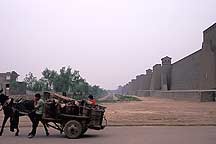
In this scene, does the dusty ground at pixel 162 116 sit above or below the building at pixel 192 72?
below

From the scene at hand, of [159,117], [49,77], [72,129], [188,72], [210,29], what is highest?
[210,29]

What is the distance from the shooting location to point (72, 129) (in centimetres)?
1299

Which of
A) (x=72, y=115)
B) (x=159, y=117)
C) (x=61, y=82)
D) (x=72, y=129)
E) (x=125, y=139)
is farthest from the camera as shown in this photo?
(x=61, y=82)

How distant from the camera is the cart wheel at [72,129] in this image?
12916 millimetres

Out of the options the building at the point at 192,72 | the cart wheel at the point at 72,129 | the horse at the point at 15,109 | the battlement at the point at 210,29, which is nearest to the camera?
the cart wheel at the point at 72,129

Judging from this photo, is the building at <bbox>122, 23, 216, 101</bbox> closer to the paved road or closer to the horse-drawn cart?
the paved road

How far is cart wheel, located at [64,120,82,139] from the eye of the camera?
12916 millimetres

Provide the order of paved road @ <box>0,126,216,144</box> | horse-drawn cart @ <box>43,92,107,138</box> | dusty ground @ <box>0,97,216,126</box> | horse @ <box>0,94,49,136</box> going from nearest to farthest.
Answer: paved road @ <box>0,126,216,144</box>
horse-drawn cart @ <box>43,92,107,138</box>
horse @ <box>0,94,49,136</box>
dusty ground @ <box>0,97,216,126</box>

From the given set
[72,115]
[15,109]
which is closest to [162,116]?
[72,115]

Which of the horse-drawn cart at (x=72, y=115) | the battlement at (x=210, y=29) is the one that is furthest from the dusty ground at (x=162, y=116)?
the battlement at (x=210, y=29)

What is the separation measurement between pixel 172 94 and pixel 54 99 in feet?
203

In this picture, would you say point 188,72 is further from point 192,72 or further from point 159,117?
point 159,117

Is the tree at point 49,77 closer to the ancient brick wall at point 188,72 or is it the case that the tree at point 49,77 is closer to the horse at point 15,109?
the ancient brick wall at point 188,72

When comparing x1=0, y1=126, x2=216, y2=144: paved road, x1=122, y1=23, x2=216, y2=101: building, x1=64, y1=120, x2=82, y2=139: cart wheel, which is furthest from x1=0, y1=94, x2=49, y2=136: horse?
x1=122, y1=23, x2=216, y2=101: building
